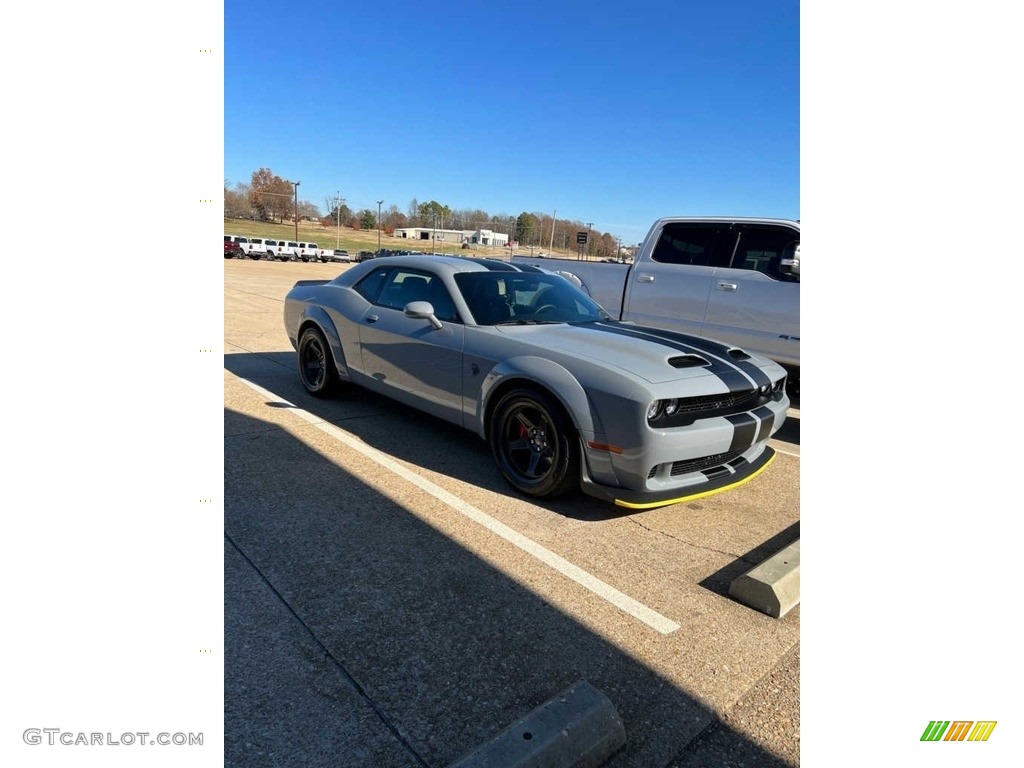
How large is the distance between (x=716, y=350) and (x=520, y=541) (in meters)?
1.85

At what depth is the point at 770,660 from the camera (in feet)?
7.98

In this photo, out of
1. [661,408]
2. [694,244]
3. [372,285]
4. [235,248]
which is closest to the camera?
[661,408]

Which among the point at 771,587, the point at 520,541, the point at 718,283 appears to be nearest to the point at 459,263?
the point at 520,541

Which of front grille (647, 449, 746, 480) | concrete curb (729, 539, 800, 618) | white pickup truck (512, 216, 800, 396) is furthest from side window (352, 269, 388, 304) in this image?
concrete curb (729, 539, 800, 618)

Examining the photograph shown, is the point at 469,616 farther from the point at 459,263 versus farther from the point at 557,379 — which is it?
the point at 459,263

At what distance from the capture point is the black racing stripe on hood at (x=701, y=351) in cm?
359

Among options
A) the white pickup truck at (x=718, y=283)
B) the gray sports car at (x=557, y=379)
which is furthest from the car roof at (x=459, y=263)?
the white pickup truck at (x=718, y=283)

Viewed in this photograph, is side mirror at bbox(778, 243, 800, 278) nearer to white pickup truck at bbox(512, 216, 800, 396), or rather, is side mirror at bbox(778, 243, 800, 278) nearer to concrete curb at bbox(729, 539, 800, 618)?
white pickup truck at bbox(512, 216, 800, 396)

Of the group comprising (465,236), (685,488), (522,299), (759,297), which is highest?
(465,236)

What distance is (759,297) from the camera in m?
6.19
